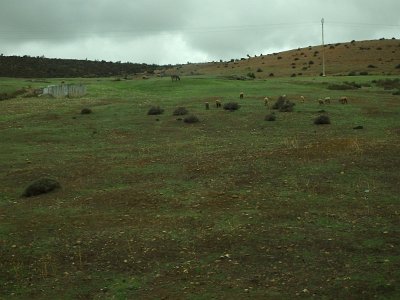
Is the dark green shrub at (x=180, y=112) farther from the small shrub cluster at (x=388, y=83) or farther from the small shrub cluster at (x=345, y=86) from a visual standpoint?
the small shrub cluster at (x=388, y=83)

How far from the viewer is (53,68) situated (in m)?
122

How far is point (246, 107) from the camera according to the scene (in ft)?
120

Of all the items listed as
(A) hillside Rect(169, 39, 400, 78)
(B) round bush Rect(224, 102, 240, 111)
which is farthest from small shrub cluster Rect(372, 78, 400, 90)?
(B) round bush Rect(224, 102, 240, 111)

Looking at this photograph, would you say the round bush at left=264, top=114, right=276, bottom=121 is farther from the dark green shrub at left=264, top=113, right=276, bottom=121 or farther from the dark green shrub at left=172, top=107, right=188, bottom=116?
the dark green shrub at left=172, top=107, right=188, bottom=116

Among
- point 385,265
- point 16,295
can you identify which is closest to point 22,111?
point 16,295

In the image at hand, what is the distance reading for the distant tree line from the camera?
111 metres

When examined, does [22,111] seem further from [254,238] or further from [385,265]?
[385,265]

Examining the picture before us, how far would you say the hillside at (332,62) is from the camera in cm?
6825

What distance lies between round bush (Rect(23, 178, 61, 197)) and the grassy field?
360mm

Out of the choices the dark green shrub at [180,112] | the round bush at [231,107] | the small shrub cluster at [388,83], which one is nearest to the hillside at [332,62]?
the small shrub cluster at [388,83]

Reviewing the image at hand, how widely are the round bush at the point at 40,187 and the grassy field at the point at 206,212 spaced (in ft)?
1.18

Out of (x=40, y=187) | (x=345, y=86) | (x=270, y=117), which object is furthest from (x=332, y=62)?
(x=40, y=187)

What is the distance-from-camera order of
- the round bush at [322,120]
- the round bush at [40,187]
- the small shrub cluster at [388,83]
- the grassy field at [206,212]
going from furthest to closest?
the small shrub cluster at [388,83]
the round bush at [322,120]
the round bush at [40,187]
the grassy field at [206,212]

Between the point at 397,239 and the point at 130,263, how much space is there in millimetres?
5811
